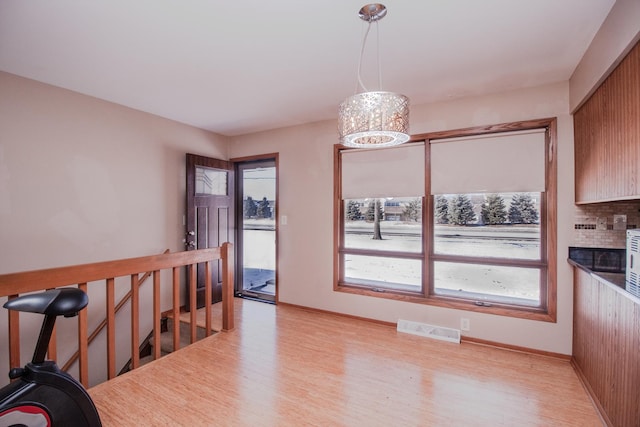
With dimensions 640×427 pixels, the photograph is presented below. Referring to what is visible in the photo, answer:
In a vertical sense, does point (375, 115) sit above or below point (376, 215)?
above

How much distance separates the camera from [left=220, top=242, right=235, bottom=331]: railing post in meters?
3.16

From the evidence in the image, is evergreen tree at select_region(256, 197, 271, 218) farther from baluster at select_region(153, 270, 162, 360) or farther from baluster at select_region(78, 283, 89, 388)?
baluster at select_region(78, 283, 89, 388)

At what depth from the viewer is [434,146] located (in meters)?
3.31

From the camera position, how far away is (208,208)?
4.32m

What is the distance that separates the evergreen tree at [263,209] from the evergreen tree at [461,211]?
8.80 feet

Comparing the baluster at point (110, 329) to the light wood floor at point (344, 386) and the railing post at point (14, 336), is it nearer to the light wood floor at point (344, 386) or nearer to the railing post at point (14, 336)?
the light wood floor at point (344, 386)

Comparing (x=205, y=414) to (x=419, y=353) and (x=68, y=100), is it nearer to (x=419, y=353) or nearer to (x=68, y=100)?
(x=419, y=353)

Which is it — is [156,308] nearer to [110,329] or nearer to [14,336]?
[110,329]

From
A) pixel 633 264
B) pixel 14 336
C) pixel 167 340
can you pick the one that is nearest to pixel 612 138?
pixel 633 264

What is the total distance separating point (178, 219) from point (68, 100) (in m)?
1.75

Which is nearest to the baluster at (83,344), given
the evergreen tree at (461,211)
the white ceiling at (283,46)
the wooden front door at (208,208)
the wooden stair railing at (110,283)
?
the wooden stair railing at (110,283)

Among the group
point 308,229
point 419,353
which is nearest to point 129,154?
point 308,229

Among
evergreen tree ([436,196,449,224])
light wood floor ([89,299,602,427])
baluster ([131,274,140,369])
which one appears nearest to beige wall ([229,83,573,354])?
light wood floor ([89,299,602,427])

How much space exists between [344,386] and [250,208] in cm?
320
